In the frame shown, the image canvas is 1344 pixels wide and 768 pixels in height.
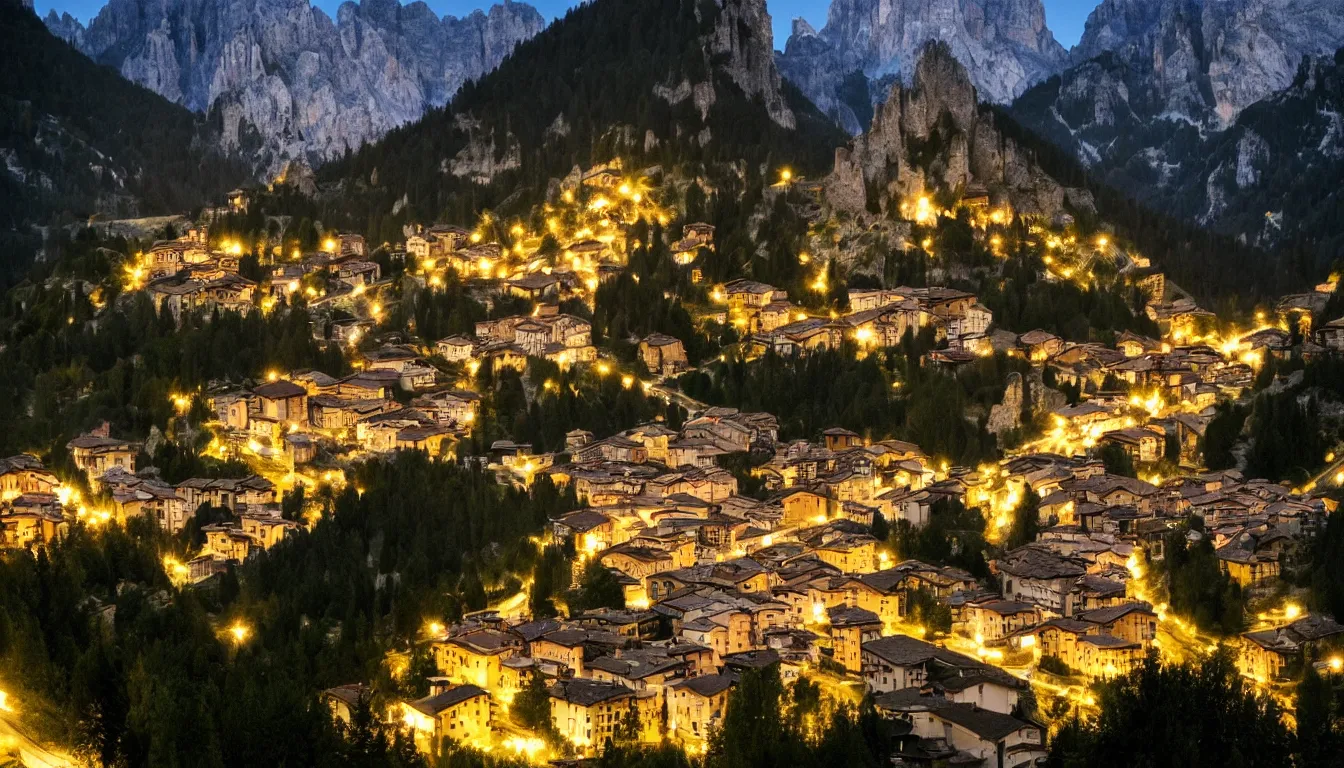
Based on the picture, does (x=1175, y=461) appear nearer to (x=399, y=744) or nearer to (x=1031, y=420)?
(x=1031, y=420)

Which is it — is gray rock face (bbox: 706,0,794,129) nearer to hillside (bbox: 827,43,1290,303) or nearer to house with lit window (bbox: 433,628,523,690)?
hillside (bbox: 827,43,1290,303)

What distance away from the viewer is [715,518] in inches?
3317

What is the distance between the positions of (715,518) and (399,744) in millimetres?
25398

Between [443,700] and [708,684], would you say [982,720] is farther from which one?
[443,700]

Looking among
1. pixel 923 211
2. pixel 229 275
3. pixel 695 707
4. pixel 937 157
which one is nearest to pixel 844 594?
pixel 695 707

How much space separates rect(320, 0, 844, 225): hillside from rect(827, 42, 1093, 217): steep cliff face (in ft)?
36.2

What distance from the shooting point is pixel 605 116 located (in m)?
144

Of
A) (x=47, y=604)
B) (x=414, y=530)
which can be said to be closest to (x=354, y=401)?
(x=414, y=530)

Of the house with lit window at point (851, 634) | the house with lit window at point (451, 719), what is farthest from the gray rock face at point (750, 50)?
the house with lit window at point (451, 719)

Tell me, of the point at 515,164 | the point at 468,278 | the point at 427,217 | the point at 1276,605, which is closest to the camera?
the point at 1276,605

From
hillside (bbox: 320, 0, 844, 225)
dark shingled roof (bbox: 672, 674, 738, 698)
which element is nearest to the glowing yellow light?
hillside (bbox: 320, 0, 844, 225)

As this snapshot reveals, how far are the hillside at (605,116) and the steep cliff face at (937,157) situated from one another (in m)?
11.0

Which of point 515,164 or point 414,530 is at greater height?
point 515,164

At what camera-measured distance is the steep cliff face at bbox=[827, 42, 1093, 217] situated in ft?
403
